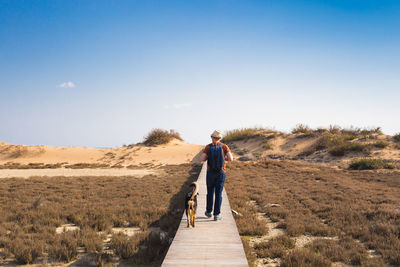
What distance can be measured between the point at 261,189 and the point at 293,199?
2.05 metres

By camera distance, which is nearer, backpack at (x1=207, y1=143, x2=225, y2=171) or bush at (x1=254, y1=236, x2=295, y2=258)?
bush at (x1=254, y1=236, x2=295, y2=258)

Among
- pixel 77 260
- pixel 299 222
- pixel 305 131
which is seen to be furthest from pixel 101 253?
pixel 305 131

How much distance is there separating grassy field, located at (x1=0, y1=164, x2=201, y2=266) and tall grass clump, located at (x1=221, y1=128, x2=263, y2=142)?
22.6m

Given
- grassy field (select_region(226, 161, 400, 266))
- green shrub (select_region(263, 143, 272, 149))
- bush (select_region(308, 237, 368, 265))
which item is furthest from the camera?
green shrub (select_region(263, 143, 272, 149))

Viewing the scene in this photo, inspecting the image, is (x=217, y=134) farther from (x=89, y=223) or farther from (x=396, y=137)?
(x=396, y=137)

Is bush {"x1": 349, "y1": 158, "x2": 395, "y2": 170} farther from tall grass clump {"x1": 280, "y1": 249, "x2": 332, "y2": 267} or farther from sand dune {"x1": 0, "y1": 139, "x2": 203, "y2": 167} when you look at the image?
tall grass clump {"x1": 280, "y1": 249, "x2": 332, "y2": 267}

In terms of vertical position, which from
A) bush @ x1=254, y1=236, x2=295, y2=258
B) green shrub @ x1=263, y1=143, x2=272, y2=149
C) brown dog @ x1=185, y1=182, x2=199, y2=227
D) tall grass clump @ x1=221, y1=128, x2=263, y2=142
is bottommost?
bush @ x1=254, y1=236, x2=295, y2=258

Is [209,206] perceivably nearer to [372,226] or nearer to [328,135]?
[372,226]

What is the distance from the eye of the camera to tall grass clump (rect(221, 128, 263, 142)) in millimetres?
33250

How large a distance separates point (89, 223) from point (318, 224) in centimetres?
612

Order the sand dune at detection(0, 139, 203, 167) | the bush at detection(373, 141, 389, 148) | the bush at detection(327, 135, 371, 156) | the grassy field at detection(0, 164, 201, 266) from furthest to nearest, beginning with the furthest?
1. the sand dune at detection(0, 139, 203, 167)
2. the bush at detection(327, 135, 371, 156)
3. the bush at detection(373, 141, 389, 148)
4. the grassy field at detection(0, 164, 201, 266)

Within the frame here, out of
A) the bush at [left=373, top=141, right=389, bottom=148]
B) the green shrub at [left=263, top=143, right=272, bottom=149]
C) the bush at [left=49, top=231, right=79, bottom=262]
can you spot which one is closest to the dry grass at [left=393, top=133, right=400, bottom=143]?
the bush at [left=373, top=141, right=389, bottom=148]

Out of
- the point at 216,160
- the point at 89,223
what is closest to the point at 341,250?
the point at 216,160

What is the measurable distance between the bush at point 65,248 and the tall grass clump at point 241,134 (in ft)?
95.2
